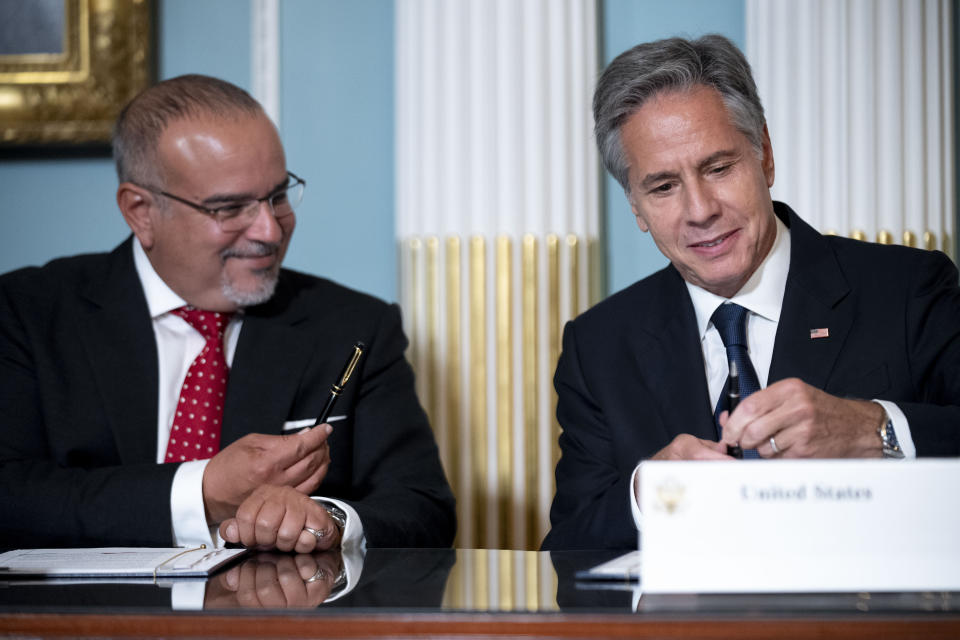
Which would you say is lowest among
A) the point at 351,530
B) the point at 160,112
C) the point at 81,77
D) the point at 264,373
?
the point at 351,530

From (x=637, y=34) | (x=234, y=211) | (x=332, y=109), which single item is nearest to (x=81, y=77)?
(x=332, y=109)

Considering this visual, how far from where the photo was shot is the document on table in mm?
1425

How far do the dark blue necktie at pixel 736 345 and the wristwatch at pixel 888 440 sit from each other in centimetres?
35

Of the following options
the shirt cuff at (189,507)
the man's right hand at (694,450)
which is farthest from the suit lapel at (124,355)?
the man's right hand at (694,450)

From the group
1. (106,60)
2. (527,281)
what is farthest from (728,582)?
(106,60)

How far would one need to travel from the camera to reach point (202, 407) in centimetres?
236

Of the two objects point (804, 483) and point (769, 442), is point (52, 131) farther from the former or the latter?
point (804, 483)

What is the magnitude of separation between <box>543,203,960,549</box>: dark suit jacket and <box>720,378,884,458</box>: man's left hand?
38 cm

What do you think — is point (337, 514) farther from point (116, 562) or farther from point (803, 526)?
point (803, 526)

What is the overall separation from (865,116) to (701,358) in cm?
132

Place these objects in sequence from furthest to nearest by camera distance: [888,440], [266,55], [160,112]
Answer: [266,55], [160,112], [888,440]

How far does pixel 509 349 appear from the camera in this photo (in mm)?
3090

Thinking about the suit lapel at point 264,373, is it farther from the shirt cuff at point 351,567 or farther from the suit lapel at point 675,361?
the suit lapel at point 675,361

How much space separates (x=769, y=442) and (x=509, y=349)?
158cm
